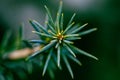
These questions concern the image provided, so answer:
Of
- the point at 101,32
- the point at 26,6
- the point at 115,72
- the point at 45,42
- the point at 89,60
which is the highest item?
the point at 26,6

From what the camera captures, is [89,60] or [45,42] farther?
[89,60]

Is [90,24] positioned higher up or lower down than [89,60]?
higher up

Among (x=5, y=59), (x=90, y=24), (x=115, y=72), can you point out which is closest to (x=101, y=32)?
(x=90, y=24)

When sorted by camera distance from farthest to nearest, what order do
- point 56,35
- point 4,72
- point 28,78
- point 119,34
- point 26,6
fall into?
point 26,6
point 119,34
point 28,78
point 4,72
point 56,35

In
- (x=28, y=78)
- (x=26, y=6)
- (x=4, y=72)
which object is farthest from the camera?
(x=26, y=6)

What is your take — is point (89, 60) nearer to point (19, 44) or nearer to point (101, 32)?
point (101, 32)

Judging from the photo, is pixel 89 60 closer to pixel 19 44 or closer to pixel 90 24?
pixel 90 24
